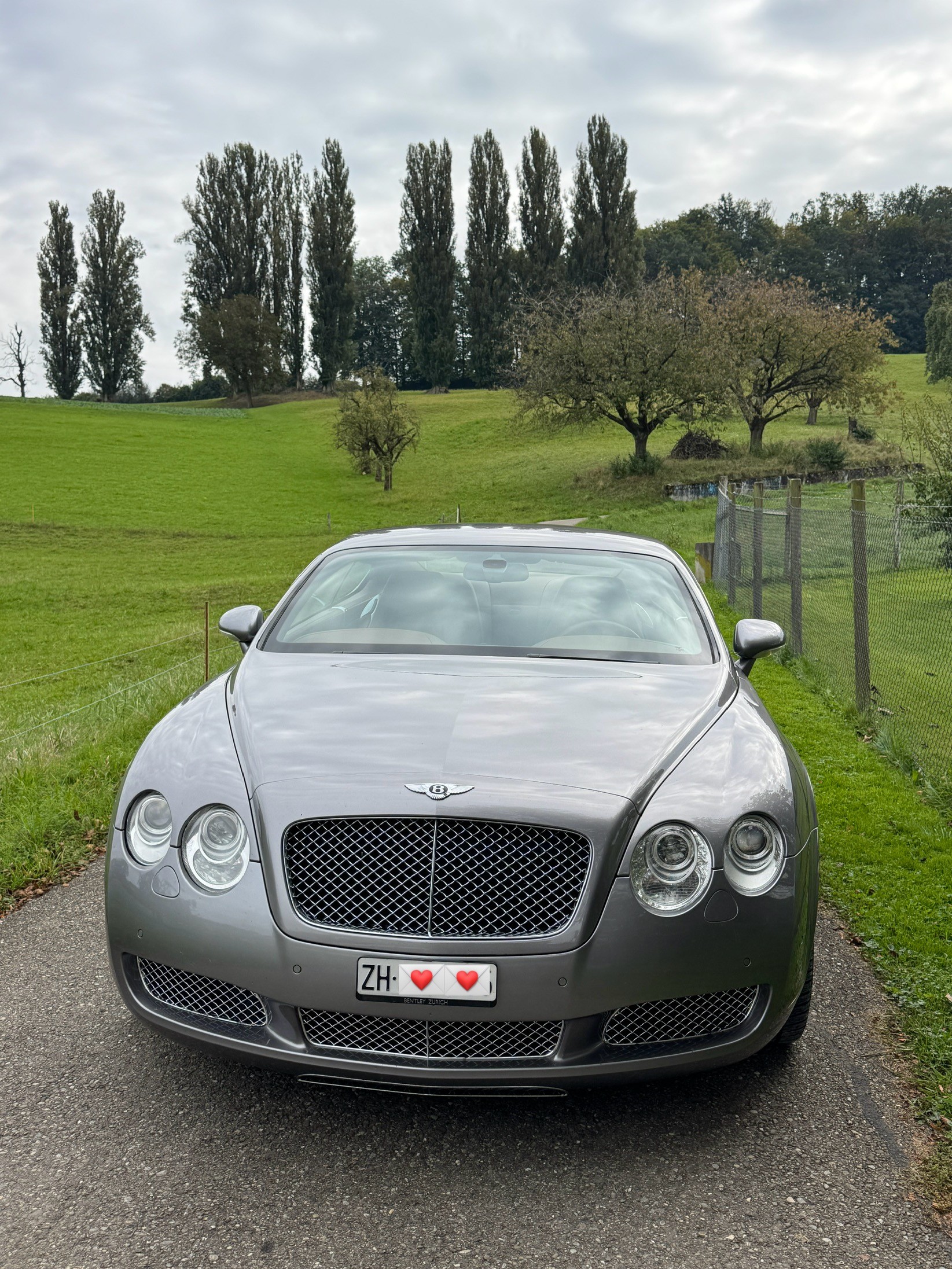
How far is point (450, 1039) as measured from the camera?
264 centimetres

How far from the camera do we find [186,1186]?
8.54ft

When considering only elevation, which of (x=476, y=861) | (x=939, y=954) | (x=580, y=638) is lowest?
(x=939, y=954)

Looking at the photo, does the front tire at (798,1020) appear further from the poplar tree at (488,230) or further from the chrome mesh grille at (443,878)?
the poplar tree at (488,230)

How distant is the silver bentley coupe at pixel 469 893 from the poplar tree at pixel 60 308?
8956 cm

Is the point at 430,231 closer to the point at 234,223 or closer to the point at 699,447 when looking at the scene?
the point at 234,223

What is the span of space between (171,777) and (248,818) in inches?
14.4

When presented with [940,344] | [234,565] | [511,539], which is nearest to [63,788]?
[511,539]

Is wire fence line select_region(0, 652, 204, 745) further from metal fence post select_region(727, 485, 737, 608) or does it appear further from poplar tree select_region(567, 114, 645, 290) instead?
poplar tree select_region(567, 114, 645, 290)

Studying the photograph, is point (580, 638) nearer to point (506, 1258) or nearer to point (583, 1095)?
point (583, 1095)

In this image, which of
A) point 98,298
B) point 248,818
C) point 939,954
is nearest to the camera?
point 248,818

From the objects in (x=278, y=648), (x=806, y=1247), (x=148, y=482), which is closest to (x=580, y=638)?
(x=278, y=648)

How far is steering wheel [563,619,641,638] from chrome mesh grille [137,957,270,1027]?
6.35 ft

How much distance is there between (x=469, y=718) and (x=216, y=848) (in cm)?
80

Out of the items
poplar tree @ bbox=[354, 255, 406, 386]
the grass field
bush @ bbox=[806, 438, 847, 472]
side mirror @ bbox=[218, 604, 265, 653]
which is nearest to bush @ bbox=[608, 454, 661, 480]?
the grass field
